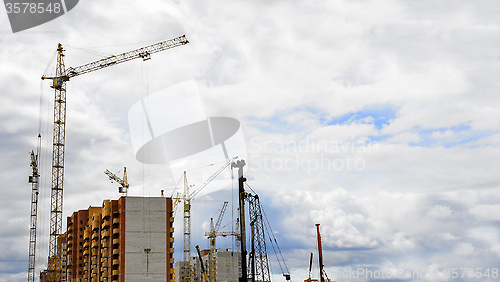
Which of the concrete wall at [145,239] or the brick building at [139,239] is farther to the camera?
the concrete wall at [145,239]

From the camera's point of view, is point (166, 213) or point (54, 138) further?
point (54, 138)

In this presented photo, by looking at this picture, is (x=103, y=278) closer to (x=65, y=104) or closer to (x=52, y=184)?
(x=52, y=184)

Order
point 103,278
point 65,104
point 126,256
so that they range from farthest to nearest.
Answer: point 65,104, point 103,278, point 126,256

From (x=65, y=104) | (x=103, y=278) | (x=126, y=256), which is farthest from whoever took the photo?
(x=65, y=104)

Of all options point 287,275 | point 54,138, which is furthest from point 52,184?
point 287,275

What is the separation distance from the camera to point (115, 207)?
160 meters

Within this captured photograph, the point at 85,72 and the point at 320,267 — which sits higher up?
the point at 85,72

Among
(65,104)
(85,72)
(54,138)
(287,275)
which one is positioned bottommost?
(287,275)

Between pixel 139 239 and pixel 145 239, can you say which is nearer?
pixel 139 239

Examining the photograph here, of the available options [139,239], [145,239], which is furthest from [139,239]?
[145,239]

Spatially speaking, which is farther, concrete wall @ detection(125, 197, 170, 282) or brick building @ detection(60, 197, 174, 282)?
concrete wall @ detection(125, 197, 170, 282)

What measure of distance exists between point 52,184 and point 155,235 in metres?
44.8

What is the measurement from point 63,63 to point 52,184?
144ft

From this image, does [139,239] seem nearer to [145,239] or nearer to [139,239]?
[139,239]
